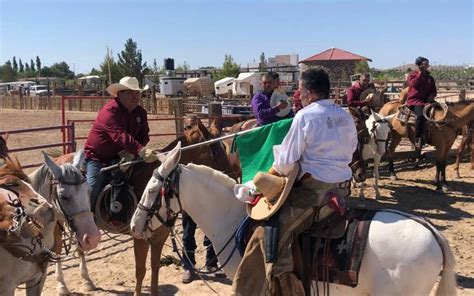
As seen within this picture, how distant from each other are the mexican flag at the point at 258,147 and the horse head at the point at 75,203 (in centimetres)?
148

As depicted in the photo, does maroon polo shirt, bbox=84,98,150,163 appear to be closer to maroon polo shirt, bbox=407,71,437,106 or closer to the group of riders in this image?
the group of riders

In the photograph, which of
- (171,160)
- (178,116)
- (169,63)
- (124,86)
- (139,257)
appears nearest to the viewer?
(171,160)

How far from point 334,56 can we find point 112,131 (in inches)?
1779

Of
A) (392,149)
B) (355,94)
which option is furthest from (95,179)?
(392,149)

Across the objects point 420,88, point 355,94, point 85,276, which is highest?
point 420,88

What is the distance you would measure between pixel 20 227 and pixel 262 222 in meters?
1.72

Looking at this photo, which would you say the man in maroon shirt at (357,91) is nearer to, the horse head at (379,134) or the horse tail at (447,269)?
the horse head at (379,134)

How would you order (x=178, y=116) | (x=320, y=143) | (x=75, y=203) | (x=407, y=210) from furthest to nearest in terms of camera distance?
(x=178, y=116)
(x=407, y=210)
(x=75, y=203)
(x=320, y=143)

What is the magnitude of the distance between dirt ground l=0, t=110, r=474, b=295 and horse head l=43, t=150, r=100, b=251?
166cm

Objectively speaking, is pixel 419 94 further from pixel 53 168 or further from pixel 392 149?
pixel 53 168

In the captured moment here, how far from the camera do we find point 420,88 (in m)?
10.7

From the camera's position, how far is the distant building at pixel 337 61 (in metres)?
46.5

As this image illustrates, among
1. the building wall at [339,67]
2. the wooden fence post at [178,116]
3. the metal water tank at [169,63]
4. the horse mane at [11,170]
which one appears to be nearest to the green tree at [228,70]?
the metal water tank at [169,63]

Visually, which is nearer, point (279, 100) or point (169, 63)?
point (279, 100)
